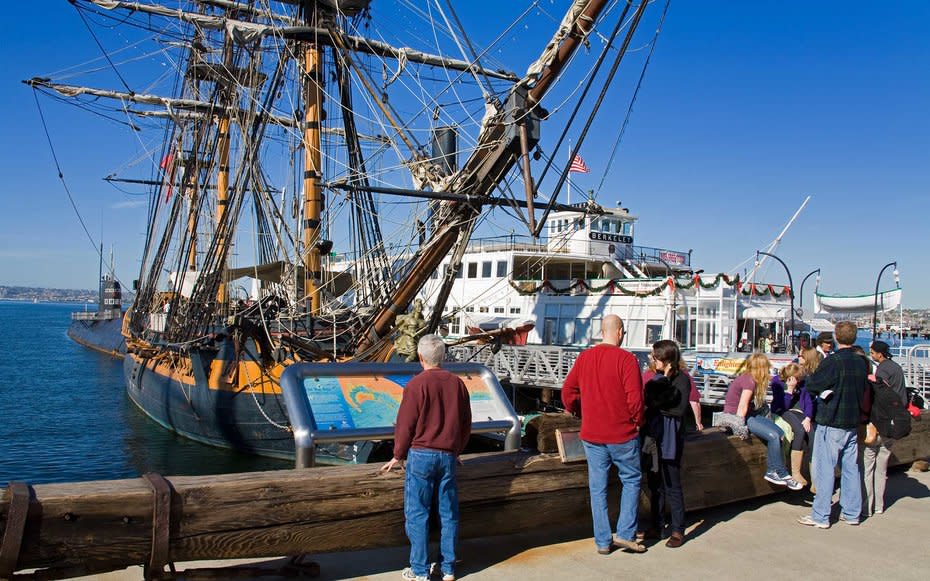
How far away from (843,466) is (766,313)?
20.5 metres

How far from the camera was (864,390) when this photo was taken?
6129 mm

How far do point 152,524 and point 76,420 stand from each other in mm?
24600

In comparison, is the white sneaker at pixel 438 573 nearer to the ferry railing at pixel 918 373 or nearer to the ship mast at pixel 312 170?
the ship mast at pixel 312 170

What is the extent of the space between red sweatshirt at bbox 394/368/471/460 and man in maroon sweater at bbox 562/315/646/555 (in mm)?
1070

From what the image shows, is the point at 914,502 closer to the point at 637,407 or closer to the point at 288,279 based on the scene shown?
the point at 637,407

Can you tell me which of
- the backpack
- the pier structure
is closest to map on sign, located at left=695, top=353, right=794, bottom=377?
the pier structure

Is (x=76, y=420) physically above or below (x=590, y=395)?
below

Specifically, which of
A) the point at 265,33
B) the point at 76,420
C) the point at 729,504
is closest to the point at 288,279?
the point at 265,33

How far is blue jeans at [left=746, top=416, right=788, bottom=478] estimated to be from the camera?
6477 mm

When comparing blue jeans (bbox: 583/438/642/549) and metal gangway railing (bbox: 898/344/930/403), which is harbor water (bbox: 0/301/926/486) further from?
metal gangway railing (bbox: 898/344/930/403)

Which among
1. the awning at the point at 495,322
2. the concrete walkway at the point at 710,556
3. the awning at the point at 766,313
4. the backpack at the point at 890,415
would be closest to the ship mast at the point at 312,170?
the awning at the point at 495,322

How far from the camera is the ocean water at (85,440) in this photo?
57.4 feet

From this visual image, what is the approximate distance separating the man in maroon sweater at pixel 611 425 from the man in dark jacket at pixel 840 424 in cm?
188

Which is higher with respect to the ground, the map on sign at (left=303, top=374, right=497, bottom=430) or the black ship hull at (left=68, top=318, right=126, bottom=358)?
the map on sign at (left=303, top=374, right=497, bottom=430)
